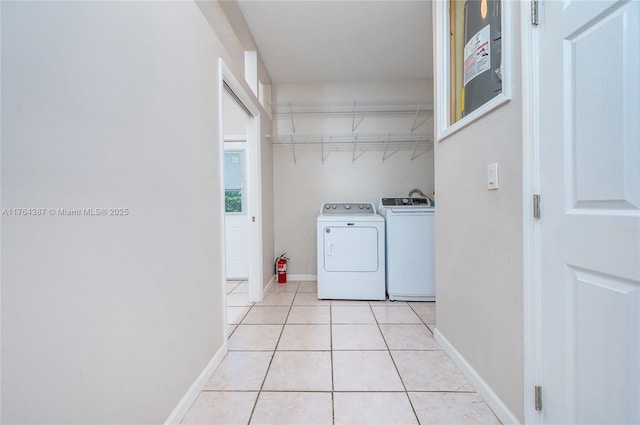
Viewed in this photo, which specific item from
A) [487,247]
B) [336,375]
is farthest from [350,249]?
[487,247]

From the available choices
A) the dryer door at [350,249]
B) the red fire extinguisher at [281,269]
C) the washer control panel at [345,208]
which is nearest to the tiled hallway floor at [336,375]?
the dryer door at [350,249]

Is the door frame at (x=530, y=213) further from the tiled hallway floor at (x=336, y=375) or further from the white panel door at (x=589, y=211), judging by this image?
the tiled hallway floor at (x=336, y=375)

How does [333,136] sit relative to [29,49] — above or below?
above

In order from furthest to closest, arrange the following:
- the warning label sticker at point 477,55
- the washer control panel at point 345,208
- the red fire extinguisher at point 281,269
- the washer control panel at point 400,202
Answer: the red fire extinguisher at point 281,269 → the washer control panel at point 345,208 → the washer control panel at point 400,202 → the warning label sticker at point 477,55

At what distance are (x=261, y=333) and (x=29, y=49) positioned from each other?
1935mm

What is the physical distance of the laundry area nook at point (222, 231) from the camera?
68cm

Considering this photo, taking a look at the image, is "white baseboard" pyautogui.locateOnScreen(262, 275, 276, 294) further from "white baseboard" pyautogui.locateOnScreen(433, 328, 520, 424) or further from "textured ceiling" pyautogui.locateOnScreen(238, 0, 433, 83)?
"textured ceiling" pyautogui.locateOnScreen(238, 0, 433, 83)

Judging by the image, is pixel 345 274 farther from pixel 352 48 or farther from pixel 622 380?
pixel 352 48

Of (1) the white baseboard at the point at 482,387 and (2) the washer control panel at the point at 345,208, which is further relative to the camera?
(2) the washer control panel at the point at 345,208

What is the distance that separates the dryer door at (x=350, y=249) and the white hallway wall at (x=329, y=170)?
728 mm

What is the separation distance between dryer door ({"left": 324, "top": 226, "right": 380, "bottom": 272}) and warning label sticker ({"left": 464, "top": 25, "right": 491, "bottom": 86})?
1.60 metres

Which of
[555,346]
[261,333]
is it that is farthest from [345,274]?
[555,346]

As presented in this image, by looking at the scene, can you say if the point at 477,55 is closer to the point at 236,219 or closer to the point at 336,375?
the point at 336,375

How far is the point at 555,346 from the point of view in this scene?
920mm
